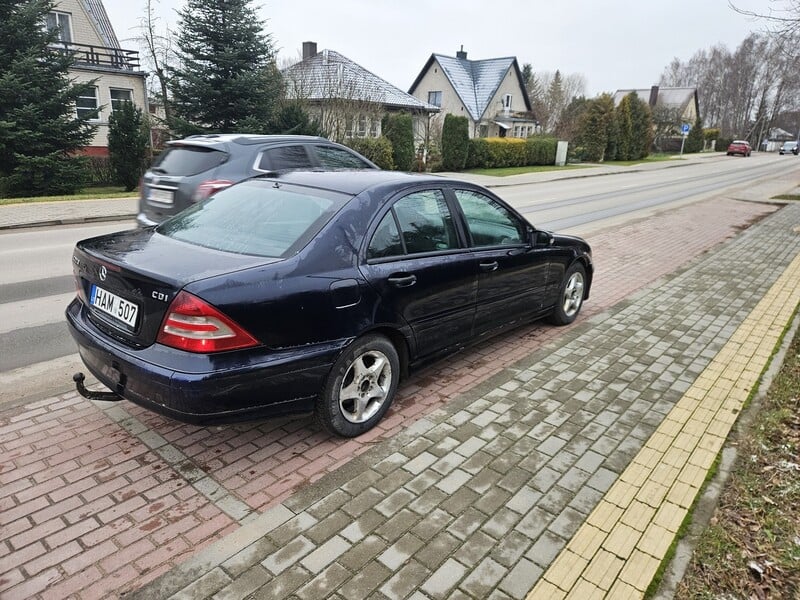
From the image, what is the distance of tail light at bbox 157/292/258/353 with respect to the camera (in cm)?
280

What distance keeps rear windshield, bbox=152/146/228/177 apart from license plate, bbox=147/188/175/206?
0.27 m

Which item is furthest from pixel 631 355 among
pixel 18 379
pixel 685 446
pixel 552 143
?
pixel 552 143

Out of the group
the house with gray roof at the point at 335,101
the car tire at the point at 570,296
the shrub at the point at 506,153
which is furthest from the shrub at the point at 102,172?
the shrub at the point at 506,153

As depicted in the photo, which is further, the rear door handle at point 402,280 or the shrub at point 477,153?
the shrub at point 477,153

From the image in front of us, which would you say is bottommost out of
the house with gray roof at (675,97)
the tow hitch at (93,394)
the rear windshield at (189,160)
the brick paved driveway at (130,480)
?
the brick paved driveway at (130,480)

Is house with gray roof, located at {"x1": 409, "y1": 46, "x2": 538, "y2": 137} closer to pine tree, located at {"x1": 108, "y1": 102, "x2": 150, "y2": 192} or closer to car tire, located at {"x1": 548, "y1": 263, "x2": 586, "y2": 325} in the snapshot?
pine tree, located at {"x1": 108, "y1": 102, "x2": 150, "y2": 192}

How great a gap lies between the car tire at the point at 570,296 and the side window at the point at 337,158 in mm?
3894

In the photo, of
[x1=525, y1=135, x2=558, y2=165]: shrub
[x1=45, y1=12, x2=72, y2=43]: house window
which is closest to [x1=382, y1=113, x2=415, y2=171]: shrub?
[x1=525, y1=135, x2=558, y2=165]: shrub

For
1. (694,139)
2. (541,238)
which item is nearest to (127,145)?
(541,238)

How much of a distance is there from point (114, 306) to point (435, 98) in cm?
5046

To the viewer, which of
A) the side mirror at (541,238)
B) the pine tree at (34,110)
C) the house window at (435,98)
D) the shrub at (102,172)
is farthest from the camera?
the house window at (435,98)

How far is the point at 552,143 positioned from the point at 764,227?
24.1 m

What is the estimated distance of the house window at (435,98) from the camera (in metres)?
A: 49.5

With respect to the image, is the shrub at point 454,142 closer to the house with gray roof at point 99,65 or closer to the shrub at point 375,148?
the shrub at point 375,148
